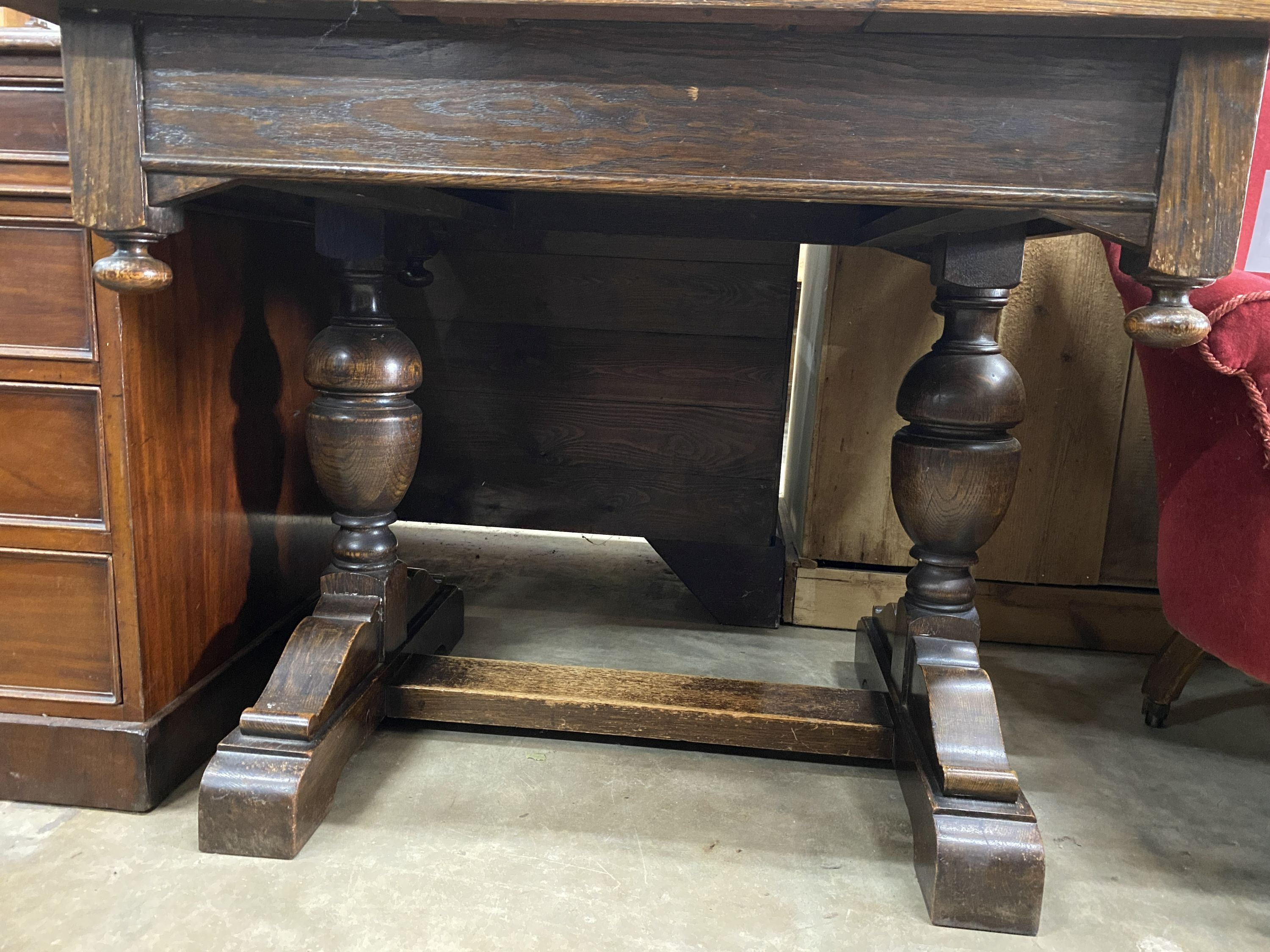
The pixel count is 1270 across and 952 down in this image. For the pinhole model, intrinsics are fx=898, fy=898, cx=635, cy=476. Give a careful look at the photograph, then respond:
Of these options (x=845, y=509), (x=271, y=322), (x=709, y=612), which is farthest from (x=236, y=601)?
(x=845, y=509)

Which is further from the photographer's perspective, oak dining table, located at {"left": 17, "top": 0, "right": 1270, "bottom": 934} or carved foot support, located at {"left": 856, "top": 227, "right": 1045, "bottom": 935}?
carved foot support, located at {"left": 856, "top": 227, "right": 1045, "bottom": 935}

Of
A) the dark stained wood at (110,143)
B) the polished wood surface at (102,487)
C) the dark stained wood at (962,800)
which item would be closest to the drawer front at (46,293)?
the polished wood surface at (102,487)

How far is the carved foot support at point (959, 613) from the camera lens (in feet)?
2.95

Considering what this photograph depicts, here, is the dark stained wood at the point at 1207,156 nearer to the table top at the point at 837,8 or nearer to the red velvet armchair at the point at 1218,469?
the table top at the point at 837,8

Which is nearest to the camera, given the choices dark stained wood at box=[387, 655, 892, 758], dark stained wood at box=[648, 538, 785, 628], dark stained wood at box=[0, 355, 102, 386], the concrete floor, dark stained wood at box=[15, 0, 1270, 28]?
dark stained wood at box=[15, 0, 1270, 28]

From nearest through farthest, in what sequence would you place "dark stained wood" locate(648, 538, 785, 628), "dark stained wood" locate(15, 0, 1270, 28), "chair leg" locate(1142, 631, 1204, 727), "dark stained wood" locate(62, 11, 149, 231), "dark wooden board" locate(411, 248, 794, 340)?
"dark stained wood" locate(15, 0, 1270, 28), "dark stained wood" locate(62, 11, 149, 231), "chair leg" locate(1142, 631, 1204, 727), "dark wooden board" locate(411, 248, 794, 340), "dark stained wood" locate(648, 538, 785, 628)

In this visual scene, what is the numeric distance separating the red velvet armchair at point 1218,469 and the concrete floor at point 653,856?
25cm

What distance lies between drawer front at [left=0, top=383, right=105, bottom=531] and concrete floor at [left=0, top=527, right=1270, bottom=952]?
346mm

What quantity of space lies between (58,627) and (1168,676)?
1491mm

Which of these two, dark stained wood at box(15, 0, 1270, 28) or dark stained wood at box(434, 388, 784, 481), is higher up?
dark stained wood at box(15, 0, 1270, 28)

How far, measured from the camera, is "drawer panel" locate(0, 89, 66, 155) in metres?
0.94

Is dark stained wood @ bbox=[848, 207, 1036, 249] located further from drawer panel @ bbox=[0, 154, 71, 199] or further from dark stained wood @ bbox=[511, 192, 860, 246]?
drawer panel @ bbox=[0, 154, 71, 199]

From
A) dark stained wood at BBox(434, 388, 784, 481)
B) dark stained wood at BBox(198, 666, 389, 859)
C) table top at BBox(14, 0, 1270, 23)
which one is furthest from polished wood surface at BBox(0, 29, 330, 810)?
dark stained wood at BBox(434, 388, 784, 481)

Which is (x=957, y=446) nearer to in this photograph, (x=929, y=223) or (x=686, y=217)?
(x=929, y=223)
